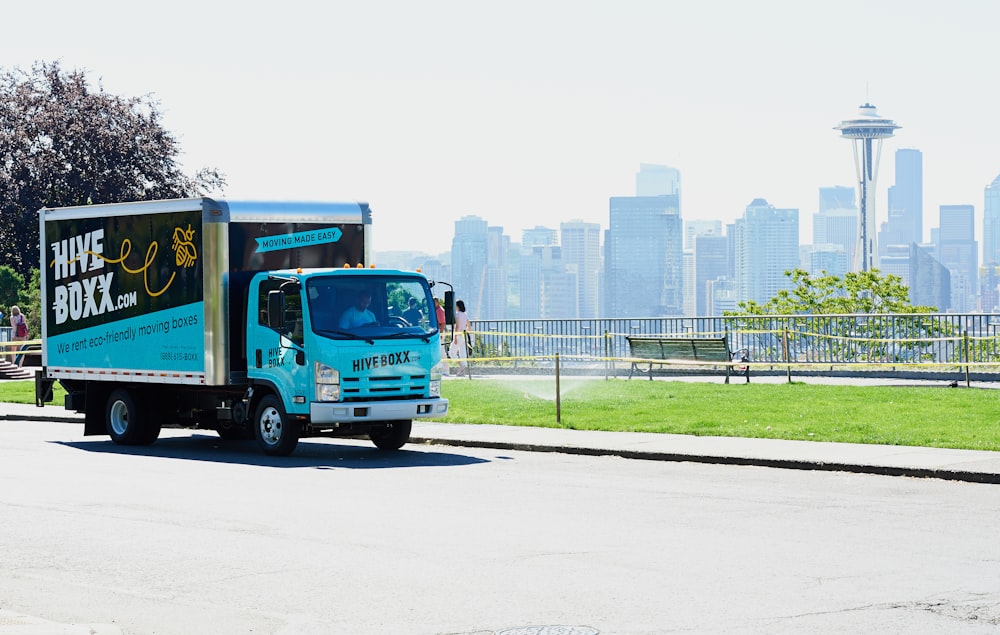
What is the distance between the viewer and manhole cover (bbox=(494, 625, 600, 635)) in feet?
26.4

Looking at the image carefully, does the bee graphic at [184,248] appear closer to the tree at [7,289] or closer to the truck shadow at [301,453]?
Result: the truck shadow at [301,453]

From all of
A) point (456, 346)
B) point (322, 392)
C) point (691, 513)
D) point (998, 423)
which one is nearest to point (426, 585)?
point (691, 513)

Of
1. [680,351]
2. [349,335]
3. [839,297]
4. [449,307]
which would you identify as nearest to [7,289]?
[680,351]

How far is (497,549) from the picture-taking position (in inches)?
432

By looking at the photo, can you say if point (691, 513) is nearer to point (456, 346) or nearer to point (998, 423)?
point (998, 423)

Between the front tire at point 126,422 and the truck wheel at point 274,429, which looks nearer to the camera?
the truck wheel at point 274,429

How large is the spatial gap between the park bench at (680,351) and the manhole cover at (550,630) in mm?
22427

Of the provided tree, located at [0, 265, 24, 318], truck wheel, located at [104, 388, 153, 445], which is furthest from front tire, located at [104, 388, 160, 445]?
tree, located at [0, 265, 24, 318]

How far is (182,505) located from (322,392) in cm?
429

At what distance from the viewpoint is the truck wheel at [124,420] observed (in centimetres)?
2047

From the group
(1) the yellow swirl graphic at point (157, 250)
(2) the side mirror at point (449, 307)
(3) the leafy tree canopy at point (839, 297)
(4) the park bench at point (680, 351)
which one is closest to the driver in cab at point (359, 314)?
(2) the side mirror at point (449, 307)

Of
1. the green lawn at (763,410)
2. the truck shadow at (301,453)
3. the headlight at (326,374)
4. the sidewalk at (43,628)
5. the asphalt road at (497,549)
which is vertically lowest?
the truck shadow at (301,453)

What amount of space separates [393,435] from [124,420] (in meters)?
3.93

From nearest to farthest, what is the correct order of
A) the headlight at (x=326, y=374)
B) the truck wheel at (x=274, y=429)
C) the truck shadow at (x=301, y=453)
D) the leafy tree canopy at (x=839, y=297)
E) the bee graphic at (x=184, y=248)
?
1. the truck shadow at (x=301, y=453)
2. the headlight at (x=326, y=374)
3. the truck wheel at (x=274, y=429)
4. the bee graphic at (x=184, y=248)
5. the leafy tree canopy at (x=839, y=297)
